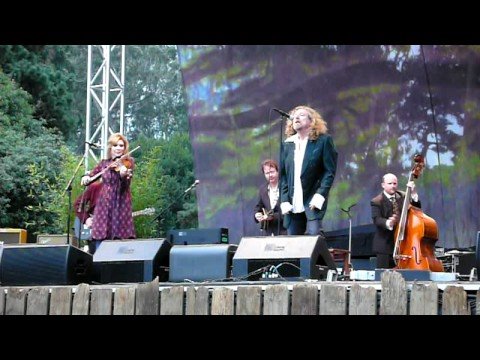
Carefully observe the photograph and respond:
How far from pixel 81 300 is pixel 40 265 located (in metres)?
0.85

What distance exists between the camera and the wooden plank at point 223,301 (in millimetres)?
6109

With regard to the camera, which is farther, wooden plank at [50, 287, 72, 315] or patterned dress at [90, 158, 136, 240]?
patterned dress at [90, 158, 136, 240]

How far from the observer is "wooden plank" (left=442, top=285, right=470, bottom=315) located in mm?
5617

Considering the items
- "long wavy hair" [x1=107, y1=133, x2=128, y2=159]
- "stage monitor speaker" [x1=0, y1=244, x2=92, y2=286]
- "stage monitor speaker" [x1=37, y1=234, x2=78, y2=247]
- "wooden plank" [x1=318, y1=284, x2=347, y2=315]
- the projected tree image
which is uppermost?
the projected tree image

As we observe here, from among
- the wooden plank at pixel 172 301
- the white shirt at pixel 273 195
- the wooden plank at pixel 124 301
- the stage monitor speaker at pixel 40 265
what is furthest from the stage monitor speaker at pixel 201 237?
the wooden plank at pixel 172 301

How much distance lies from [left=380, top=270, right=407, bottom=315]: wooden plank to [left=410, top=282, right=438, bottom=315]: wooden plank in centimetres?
6

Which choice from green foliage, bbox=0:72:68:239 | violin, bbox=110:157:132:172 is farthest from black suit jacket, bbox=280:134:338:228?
green foliage, bbox=0:72:68:239

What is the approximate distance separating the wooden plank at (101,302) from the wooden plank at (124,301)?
0.17 feet

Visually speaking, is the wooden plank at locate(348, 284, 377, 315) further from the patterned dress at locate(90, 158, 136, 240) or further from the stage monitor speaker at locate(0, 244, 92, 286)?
the patterned dress at locate(90, 158, 136, 240)

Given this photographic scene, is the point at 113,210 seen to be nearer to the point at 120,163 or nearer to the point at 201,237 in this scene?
the point at 120,163

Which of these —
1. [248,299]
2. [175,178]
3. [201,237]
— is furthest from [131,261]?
[175,178]
